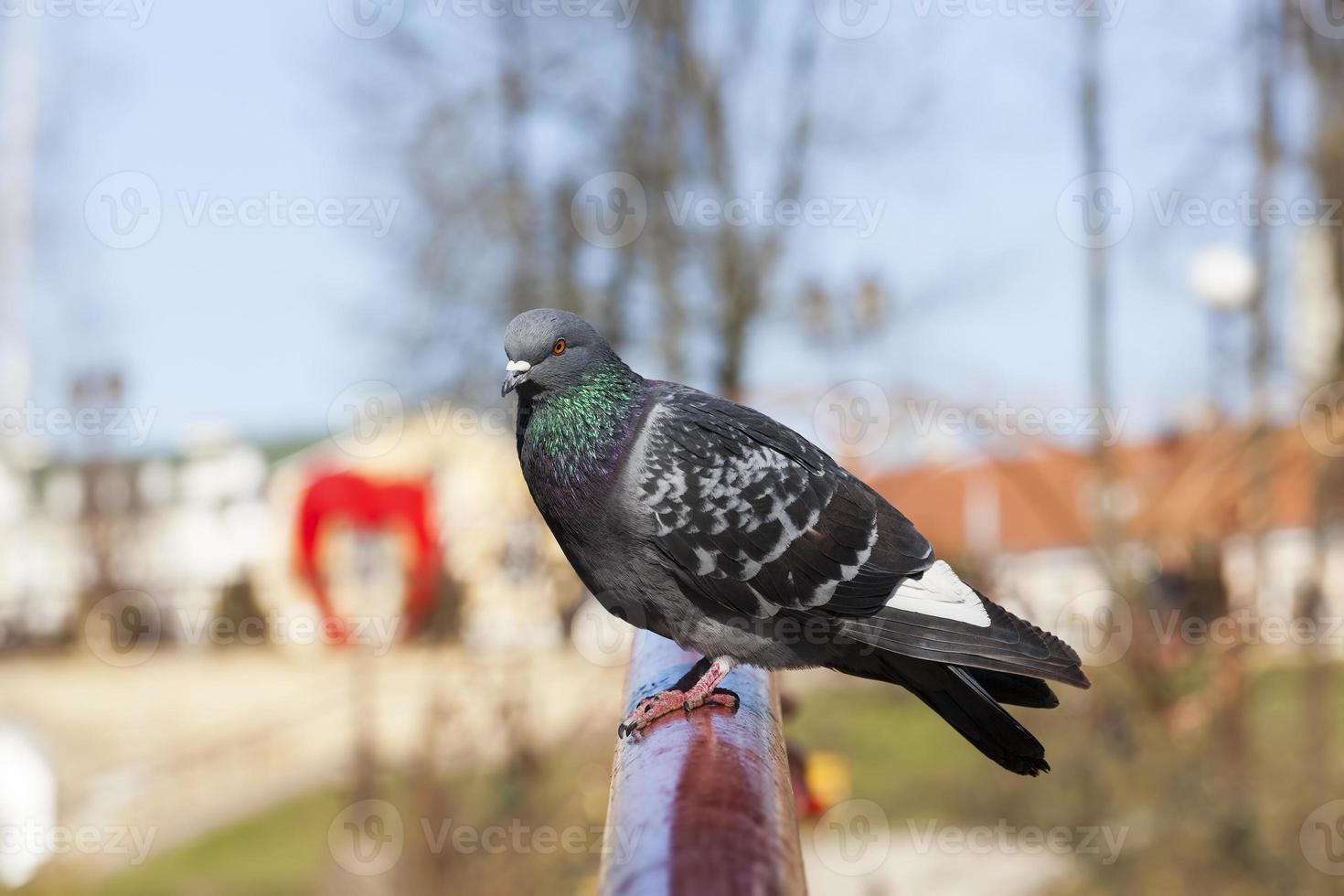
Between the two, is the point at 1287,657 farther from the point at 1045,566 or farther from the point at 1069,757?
the point at 1069,757

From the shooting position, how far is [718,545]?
261cm

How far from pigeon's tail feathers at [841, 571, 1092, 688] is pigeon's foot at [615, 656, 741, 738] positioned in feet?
1.22

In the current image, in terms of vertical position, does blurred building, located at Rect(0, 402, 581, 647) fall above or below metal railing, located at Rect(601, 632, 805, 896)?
below

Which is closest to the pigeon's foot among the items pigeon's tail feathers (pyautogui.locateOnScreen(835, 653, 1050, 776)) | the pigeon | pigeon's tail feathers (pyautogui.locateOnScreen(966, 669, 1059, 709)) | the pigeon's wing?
the pigeon

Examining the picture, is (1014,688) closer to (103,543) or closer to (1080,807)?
(1080,807)

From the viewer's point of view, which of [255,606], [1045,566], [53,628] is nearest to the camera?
[1045,566]

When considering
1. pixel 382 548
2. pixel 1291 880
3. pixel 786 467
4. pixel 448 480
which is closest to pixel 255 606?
pixel 382 548

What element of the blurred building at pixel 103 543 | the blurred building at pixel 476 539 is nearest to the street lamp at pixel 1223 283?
the blurred building at pixel 476 539

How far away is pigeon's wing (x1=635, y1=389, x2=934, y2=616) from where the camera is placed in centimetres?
258

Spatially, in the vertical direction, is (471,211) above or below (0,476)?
above

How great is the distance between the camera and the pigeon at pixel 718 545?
252 cm

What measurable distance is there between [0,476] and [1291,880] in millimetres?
22726

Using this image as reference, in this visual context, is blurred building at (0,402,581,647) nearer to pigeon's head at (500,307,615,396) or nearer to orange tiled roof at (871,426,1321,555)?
orange tiled roof at (871,426,1321,555)

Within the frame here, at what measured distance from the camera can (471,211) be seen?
8648mm
